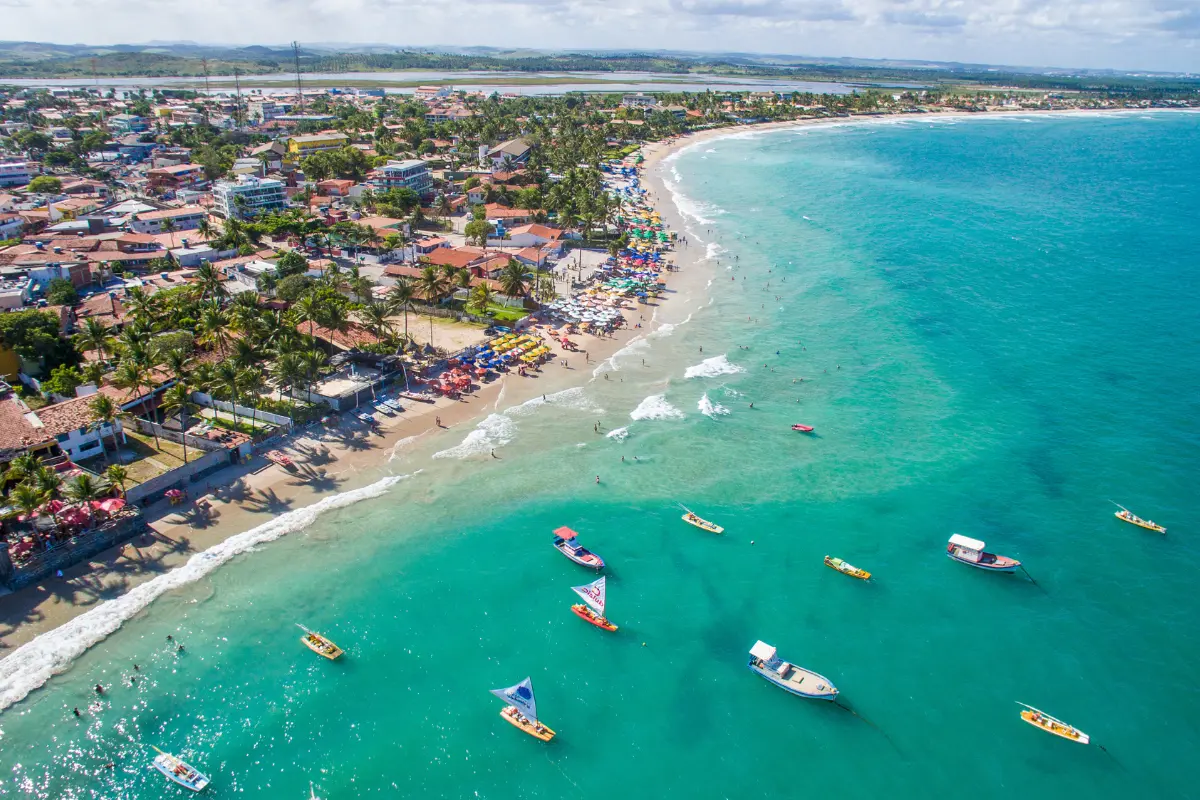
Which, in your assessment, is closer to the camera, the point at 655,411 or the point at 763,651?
the point at 763,651

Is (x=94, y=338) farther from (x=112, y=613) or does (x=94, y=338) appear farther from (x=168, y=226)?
(x=168, y=226)

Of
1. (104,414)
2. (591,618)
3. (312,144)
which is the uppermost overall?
(312,144)

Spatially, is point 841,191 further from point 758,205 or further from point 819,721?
point 819,721

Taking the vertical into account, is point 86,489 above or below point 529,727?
above

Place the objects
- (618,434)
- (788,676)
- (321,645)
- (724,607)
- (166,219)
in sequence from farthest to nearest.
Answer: (166,219) → (618,434) → (724,607) → (321,645) → (788,676)

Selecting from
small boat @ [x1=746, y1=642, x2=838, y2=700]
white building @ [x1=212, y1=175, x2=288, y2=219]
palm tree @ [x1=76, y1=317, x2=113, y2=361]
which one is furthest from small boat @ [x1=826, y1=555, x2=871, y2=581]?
white building @ [x1=212, y1=175, x2=288, y2=219]

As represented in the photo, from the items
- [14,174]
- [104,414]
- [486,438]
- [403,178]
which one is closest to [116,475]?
[104,414]

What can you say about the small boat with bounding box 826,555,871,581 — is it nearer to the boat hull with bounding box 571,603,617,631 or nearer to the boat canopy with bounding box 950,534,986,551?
the boat canopy with bounding box 950,534,986,551
